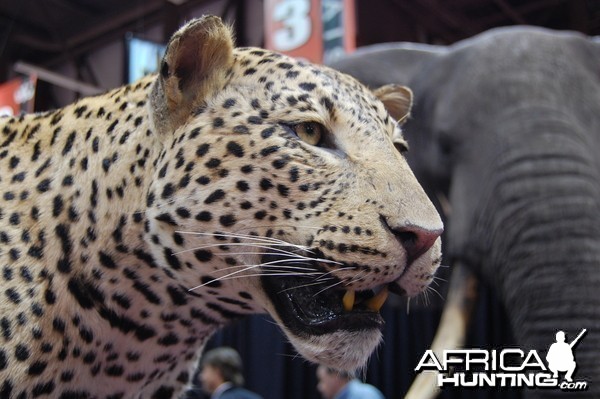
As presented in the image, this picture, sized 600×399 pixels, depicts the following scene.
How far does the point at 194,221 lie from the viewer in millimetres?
1195

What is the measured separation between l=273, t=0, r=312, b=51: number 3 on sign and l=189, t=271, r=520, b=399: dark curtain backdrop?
5.93 ft

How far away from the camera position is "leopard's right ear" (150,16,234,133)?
1.24 meters

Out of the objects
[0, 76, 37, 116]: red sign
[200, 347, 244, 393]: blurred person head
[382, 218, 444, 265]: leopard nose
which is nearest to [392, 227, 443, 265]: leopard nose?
[382, 218, 444, 265]: leopard nose

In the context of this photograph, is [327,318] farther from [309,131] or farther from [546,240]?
[546,240]

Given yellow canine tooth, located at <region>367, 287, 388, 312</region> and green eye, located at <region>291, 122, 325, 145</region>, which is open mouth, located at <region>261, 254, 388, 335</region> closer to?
yellow canine tooth, located at <region>367, 287, 388, 312</region>

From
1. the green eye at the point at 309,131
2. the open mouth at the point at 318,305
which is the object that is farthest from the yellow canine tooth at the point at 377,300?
the green eye at the point at 309,131

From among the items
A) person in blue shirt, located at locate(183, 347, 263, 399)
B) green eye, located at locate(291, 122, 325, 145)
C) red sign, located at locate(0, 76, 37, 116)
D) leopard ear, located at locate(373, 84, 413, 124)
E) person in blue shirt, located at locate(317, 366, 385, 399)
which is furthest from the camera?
red sign, located at locate(0, 76, 37, 116)

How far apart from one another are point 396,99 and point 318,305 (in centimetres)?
59

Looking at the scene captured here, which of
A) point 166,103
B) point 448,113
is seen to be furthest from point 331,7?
point 166,103

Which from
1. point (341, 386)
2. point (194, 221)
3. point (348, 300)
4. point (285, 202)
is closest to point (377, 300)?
point (348, 300)

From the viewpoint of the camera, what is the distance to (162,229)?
1221mm

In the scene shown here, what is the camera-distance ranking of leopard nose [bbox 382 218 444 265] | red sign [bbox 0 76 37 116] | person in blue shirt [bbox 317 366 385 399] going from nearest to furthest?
leopard nose [bbox 382 218 444 265], person in blue shirt [bbox 317 366 385 399], red sign [bbox 0 76 37 116]

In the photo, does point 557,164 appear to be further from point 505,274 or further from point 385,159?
point 385,159

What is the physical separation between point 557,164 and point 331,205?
1.24 metres
